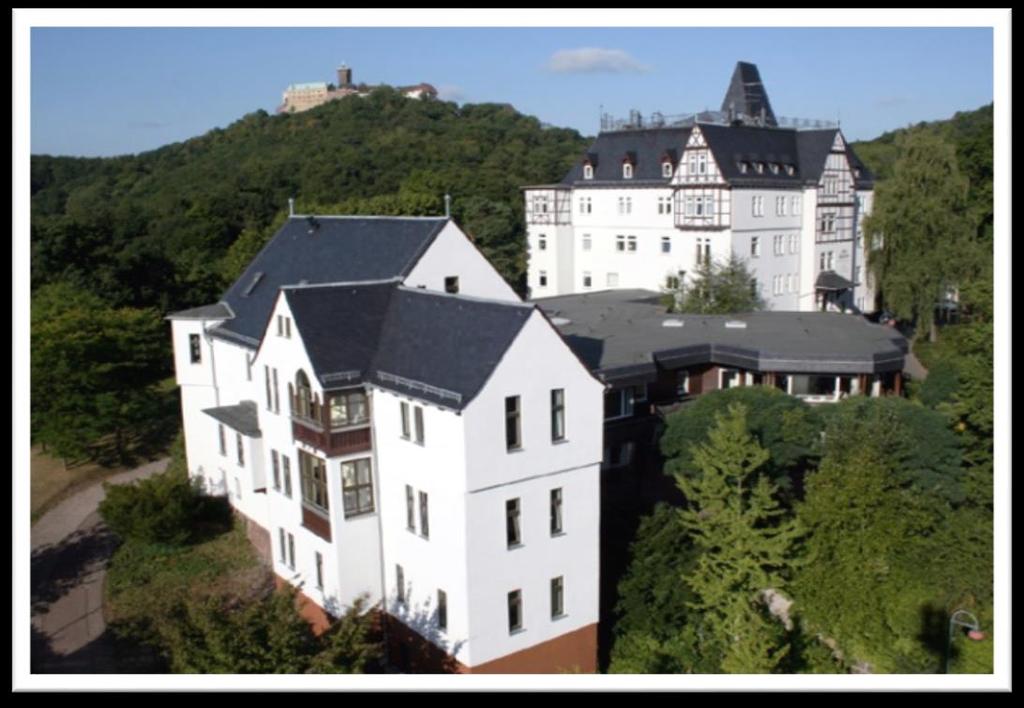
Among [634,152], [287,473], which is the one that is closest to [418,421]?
[287,473]

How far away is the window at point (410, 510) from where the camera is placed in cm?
1759

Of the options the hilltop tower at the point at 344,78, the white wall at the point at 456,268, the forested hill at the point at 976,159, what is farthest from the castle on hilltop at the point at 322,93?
the white wall at the point at 456,268

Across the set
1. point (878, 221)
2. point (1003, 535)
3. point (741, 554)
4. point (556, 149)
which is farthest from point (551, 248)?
point (1003, 535)

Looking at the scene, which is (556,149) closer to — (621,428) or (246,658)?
(621,428)

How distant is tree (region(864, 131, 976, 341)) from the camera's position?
3788 cm

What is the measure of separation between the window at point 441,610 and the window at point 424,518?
1094 millimetres

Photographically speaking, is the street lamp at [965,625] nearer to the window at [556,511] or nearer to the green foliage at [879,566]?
the green foliage at [879,566]

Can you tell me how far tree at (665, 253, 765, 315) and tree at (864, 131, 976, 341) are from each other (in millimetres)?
5976

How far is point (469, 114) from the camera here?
76.3 m

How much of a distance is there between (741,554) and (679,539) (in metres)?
1.92

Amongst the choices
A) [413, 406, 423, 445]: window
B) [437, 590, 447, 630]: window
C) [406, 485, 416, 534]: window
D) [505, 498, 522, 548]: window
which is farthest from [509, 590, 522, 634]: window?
[413, 406, 423, 445]: window

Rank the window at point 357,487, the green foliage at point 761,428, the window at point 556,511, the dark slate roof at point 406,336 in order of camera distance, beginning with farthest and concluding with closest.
Answer: the green foliage at point 761,428, the window at point 357,487, the window at point 556,511, the dark slate roof at point 406,336

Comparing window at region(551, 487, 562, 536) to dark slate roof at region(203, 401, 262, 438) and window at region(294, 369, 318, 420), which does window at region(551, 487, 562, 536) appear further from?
dark slate roof at region(203, 401, 262, 438)

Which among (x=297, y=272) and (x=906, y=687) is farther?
(x=297, y=272)
